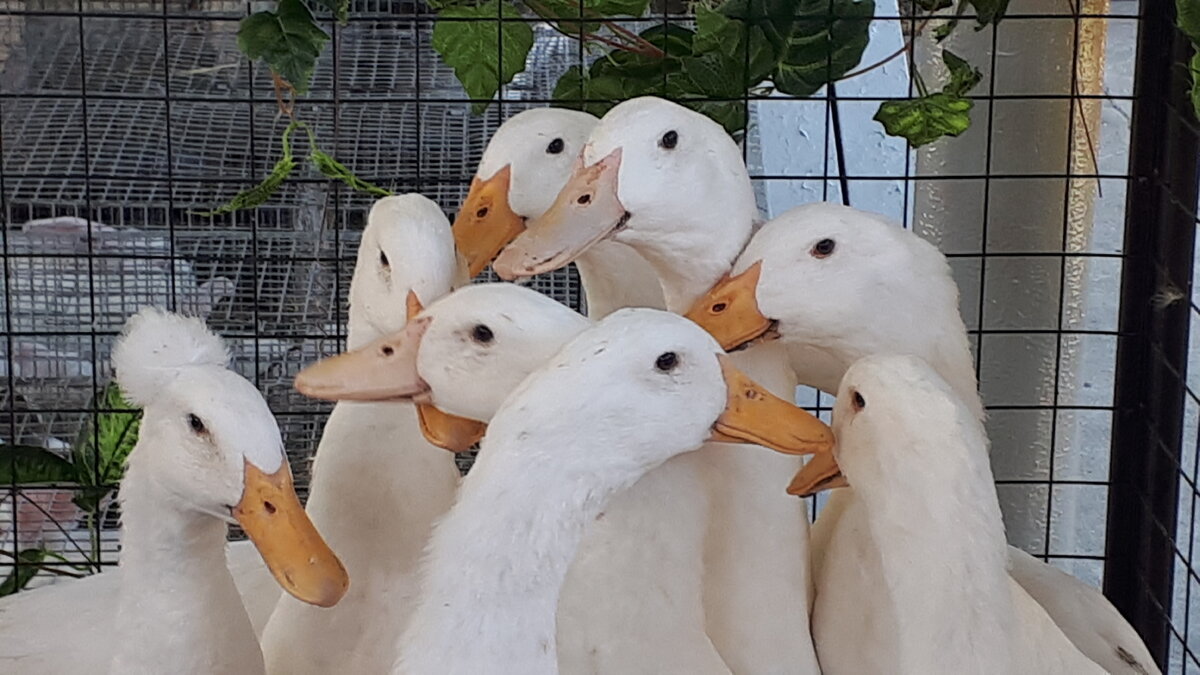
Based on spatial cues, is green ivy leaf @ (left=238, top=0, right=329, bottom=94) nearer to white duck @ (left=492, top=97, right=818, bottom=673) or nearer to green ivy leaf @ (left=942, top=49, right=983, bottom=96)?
white duck @ (left=492, top=97, right=818, bottom=673)

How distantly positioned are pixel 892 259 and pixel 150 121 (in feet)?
4.65

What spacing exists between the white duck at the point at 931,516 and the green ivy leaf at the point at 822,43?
1.44ft

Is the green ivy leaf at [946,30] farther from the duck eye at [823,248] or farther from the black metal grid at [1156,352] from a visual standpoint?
the duck eye at [823,248]

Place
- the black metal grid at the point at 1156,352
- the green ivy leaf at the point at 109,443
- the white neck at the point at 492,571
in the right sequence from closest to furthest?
the white neck at the point at 492,571 → the black metal grid at the point at 1156,352 → the green ivy leaf at the point at 109,443

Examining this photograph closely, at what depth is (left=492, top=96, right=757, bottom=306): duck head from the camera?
1356mm

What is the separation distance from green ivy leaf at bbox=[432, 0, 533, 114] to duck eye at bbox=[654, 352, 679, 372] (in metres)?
0.57

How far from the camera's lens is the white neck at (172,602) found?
1.37 metres

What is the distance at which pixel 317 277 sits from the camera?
2.27m

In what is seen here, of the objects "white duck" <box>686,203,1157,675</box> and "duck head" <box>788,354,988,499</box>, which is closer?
"duck head" <box>788,354,988,499</box>

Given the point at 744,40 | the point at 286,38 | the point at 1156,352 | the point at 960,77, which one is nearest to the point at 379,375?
the point at 286,38

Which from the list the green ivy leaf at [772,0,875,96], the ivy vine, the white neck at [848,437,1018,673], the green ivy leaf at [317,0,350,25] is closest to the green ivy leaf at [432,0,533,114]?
the ivy vine

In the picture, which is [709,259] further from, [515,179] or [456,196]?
[456,196]

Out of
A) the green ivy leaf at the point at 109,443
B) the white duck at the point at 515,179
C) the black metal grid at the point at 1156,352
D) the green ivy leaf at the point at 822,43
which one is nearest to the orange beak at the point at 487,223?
the white duck at the point at 515,179

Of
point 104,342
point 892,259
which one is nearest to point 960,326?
point 892,259
